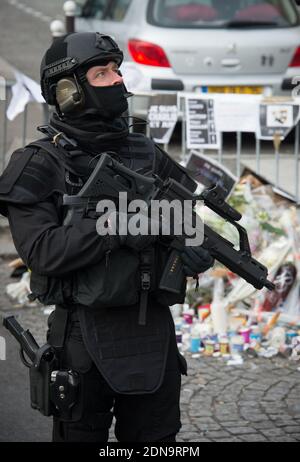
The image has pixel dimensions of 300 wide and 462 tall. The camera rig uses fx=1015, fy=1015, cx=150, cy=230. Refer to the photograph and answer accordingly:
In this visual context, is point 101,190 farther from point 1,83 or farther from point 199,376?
point 1,83

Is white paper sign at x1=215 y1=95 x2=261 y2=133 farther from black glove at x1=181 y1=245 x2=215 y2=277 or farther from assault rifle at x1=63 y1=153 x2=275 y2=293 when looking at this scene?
black glove at x1=181 y1=245 x2=215 y2=277

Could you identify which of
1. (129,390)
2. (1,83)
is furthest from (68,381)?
(1,83)

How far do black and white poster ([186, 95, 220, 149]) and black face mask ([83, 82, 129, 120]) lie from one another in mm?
3302

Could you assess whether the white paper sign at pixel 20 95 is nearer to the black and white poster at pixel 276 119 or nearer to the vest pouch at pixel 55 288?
the black and white poster at pixel 276 119

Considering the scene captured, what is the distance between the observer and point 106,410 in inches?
144

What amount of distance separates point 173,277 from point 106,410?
0.55 meters

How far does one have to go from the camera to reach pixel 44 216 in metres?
3.54

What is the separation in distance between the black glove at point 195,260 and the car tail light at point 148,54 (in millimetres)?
6661

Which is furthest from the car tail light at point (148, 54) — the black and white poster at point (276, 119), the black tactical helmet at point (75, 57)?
the black tactical helmet at point (75, 57)

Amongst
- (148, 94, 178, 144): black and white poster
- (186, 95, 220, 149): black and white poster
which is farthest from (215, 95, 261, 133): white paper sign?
(148, 94, 178, 144): black and white poster

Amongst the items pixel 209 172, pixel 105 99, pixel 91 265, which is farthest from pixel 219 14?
pixel 91 265

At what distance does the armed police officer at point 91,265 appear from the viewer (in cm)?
351

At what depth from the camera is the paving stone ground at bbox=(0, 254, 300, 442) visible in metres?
5.04
